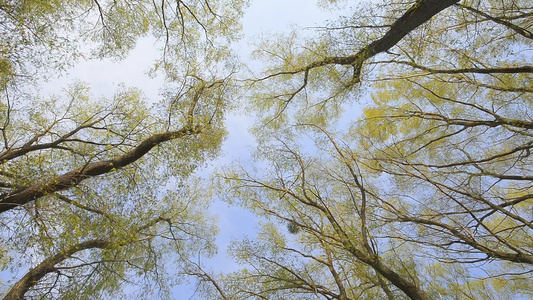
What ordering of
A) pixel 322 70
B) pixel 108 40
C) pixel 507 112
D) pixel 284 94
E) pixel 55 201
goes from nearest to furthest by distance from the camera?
pixel 55 201 → pixel 507 112 → pixel 108 40 → pixel 322 70 → pixel 284 94

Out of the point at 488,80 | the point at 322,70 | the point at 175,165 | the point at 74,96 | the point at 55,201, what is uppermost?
the point at 322,70

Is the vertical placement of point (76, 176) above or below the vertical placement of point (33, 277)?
above

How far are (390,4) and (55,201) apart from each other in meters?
8.21

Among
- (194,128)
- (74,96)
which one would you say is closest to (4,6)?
(74,96)

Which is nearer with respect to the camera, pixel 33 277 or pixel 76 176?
pixel 76 176

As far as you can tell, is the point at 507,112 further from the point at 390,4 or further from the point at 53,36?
the point at 53,36

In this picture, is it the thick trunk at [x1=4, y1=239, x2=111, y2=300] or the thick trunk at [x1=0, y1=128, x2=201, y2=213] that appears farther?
the thick trunk at [x1=4, y1=239, x2=111, y2=300]

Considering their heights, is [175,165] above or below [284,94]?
below

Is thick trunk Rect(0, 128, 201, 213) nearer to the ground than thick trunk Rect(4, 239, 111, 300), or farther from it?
farther from it

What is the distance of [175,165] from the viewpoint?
7.23m

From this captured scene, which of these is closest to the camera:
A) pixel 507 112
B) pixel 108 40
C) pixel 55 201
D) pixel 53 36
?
pixel 55 201

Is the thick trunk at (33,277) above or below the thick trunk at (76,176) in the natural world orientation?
below

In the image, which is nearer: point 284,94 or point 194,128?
point 194,128

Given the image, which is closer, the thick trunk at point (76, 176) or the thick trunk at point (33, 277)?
the thick trunk at point (76, 176)
